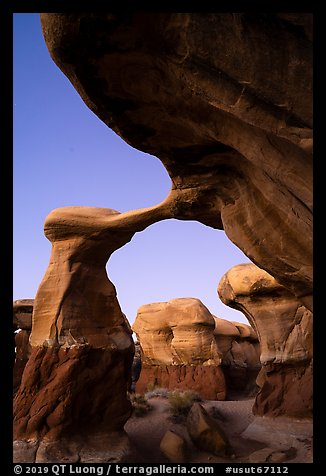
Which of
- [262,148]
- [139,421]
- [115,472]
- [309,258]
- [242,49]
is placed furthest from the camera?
[139,421]

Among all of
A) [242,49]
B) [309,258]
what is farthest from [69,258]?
[242,49]

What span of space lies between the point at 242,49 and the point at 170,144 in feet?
8.01

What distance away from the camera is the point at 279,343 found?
432 inches

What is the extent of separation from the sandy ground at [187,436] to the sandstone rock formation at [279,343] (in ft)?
3.84

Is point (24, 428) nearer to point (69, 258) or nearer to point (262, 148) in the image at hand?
point (69, 258)

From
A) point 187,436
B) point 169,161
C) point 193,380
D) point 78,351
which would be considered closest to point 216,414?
point 187,436

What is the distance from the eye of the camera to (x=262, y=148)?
504 cm

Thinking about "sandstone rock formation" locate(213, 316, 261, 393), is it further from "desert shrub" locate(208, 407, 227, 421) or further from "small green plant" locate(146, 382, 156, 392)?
"desert shrub" locate(208, 407, 227, 421)

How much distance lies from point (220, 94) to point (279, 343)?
840cm

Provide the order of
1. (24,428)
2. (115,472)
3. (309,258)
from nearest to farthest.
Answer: (309,258), (115,472), (24,428)

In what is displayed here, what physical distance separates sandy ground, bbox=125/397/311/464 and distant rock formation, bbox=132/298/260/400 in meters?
2.26

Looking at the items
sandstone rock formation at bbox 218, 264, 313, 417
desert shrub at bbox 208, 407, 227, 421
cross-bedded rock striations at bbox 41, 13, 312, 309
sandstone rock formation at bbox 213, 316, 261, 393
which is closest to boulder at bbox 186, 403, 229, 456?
sandstone rock formation at bbox 218, 264, 313, 417
